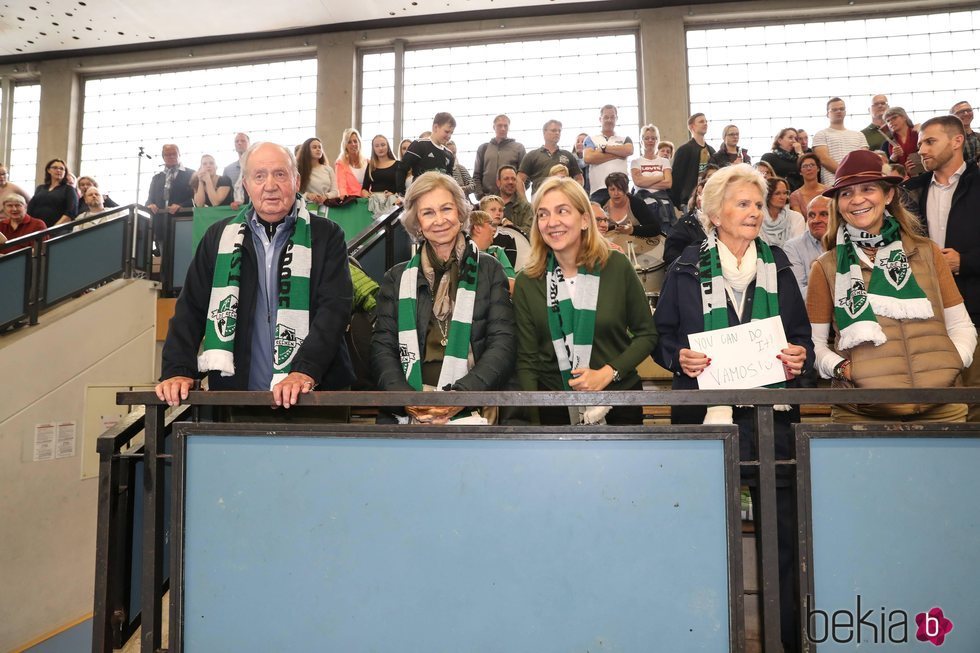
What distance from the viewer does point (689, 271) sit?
235 cm

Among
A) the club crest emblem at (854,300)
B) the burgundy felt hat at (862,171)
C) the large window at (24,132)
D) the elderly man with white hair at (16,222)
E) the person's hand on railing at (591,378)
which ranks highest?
the large window at (24,132)

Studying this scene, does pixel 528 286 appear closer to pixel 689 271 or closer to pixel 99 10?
pixel 689 271

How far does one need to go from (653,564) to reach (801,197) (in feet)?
17.4

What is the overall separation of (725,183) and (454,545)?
5.24ft

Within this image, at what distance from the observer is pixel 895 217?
2521mm

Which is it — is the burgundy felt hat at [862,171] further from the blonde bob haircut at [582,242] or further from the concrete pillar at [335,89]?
the concrete pillar at [335,89]

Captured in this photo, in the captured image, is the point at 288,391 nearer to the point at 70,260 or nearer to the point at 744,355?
the point at 744,355

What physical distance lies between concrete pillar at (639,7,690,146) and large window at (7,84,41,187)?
11.4m


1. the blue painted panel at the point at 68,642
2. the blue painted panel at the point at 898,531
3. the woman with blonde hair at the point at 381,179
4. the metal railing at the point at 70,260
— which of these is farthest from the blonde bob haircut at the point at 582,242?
the blue painted panel at the point at 68,642

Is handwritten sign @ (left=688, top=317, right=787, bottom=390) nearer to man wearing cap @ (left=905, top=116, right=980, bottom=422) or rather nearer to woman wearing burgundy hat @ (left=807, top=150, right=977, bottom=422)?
woman wearing burgundy hat @ (left=807, top=150, right=977, bottom=422)

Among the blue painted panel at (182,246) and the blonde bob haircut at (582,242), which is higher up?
the blue painted panel at (182,246)

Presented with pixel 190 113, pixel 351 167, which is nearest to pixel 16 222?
pixel 351 167

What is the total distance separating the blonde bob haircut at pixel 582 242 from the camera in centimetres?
246

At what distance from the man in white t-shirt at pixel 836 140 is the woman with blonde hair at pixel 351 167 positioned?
4964 millimetres
